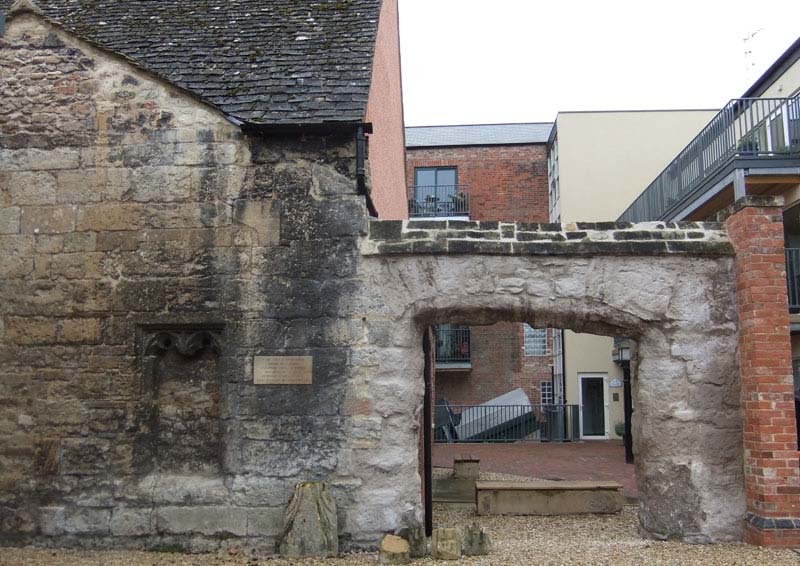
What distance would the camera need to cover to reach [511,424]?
67.8 ft

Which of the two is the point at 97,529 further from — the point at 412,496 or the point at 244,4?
the point at 244,4

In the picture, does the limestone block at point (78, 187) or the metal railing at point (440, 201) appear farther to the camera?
the metal railing at point (440, 201)

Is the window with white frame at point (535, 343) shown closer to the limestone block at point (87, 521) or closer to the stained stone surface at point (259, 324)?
the stained stone surface at point (259, 324)

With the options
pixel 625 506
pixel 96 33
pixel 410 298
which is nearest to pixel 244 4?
pixel 96 33

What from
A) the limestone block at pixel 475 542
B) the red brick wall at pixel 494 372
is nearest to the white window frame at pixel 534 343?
the red brick wall at pixel 494 372

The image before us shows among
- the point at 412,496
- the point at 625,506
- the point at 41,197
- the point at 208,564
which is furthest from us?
the point at 625,506

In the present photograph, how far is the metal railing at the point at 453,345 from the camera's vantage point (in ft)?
73.8

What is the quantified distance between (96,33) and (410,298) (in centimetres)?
457

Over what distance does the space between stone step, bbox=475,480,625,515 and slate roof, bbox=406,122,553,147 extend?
16.7m

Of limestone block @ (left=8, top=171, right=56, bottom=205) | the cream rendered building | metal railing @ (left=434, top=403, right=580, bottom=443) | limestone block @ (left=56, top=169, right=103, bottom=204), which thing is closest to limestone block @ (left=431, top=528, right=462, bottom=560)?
limestone block @ (left=56, top=169, right=103, bottom=204)

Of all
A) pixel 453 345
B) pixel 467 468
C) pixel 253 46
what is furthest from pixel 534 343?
pixel 253 46

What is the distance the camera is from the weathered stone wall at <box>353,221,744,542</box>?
6160 millimetres

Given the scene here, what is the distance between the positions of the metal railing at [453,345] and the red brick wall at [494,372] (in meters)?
0.37

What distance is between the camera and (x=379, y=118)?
10328mm
